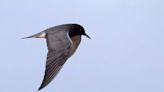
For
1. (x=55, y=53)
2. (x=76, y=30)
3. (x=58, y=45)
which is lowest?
(x=76, y=30)

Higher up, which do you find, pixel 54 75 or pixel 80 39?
pixel 54 75

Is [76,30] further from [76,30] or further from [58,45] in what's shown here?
[58,45]

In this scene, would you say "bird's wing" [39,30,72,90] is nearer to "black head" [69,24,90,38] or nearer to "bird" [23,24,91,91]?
→ "bird" [23,24,91,91]

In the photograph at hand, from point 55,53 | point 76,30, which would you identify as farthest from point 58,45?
point 76,30

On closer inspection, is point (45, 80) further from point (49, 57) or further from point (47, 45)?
point (47, 45)

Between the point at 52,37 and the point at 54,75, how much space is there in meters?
3.21

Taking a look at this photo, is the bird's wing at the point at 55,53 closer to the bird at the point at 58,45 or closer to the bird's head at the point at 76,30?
the bird at the point at 58,45

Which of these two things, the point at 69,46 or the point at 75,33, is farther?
the point at 75,33

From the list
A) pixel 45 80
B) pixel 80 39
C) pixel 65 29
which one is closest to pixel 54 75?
pixel 45 80

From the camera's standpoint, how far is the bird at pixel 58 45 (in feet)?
53.4

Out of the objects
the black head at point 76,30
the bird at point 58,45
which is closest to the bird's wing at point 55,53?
the bird at point 58,45

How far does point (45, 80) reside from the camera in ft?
52.4

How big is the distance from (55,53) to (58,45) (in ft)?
2.71

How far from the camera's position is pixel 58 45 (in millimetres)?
18234
